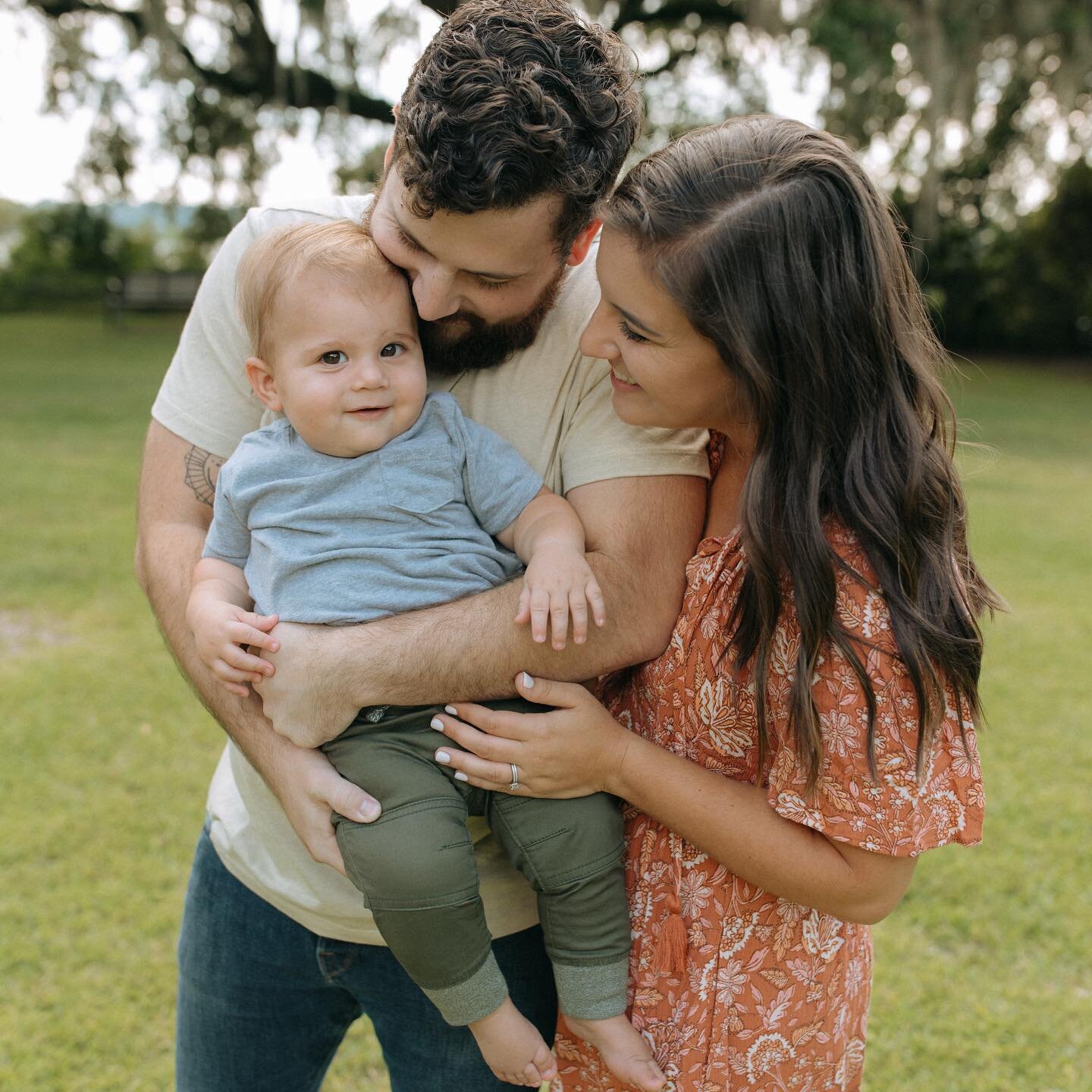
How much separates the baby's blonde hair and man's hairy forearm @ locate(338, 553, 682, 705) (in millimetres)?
522

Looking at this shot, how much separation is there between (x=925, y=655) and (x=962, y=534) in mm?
287

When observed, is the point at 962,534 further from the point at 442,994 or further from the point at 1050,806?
the point at 1050,806

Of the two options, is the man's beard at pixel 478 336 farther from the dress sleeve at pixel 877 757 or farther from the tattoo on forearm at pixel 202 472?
the dress sleeve at pixel 877 757

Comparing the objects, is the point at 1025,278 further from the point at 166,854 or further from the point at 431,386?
the point at 431,386

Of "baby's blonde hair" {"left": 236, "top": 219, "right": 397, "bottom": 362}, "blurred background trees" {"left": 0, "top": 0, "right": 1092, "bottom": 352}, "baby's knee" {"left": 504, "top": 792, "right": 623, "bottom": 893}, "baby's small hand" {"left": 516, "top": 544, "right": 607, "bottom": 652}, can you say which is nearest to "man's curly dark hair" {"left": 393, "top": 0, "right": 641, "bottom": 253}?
"baby's blonde hair" {"left": 236, "top": 219, "right": 397, "bottom": 362}

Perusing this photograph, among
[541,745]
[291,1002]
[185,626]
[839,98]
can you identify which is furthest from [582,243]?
[839,98]

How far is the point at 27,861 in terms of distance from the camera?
382 centimetres

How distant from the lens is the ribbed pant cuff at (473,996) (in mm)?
1655

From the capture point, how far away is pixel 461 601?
1.72 meters

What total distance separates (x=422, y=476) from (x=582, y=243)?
0.46m

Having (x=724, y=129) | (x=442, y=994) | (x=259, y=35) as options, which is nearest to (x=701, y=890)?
(x=442, y=994)

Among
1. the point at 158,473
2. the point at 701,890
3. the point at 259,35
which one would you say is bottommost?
the point at 701,890

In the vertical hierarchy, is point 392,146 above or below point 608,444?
above

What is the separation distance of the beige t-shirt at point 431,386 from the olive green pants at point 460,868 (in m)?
0.15
